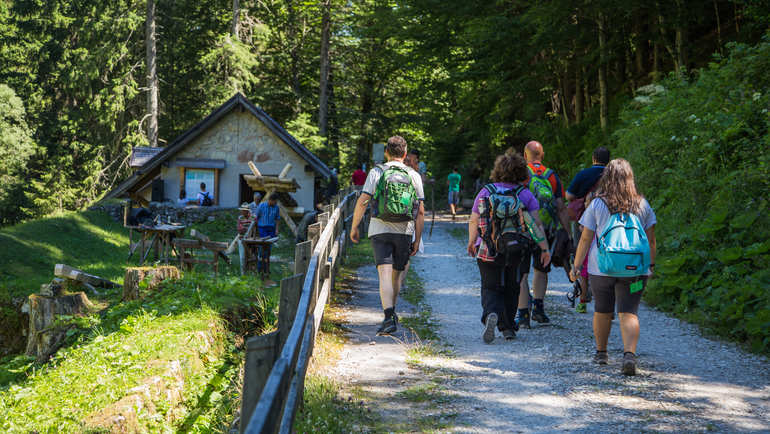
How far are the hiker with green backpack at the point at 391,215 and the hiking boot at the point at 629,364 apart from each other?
2.47 metres

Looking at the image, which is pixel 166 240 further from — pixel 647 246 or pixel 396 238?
pixel 647 246

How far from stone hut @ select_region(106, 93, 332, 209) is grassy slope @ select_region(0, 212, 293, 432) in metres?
15.3

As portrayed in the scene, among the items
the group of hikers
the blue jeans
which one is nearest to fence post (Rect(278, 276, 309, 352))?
the group of hikers

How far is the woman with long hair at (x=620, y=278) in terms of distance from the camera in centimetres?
573

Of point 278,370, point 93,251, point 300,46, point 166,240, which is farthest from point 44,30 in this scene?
point 278,370

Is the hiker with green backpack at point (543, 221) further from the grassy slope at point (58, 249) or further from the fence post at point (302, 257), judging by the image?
the grassy slope at point (58, 249)

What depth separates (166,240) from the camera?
57.3ft

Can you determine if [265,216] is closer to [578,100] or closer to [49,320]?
[49,320]

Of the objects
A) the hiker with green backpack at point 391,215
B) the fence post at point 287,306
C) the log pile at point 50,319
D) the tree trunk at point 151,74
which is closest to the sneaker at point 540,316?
the hiker with green backpack at point 391,215

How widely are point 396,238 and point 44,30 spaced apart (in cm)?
3936

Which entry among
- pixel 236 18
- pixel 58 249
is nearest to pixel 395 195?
pixel 58 249

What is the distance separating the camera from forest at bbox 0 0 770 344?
10445mm

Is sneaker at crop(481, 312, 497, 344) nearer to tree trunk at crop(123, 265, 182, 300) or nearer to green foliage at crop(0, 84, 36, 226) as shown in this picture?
tree trunk at crop(123, 265, 182, 300)

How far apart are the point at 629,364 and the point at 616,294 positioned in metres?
0.60
